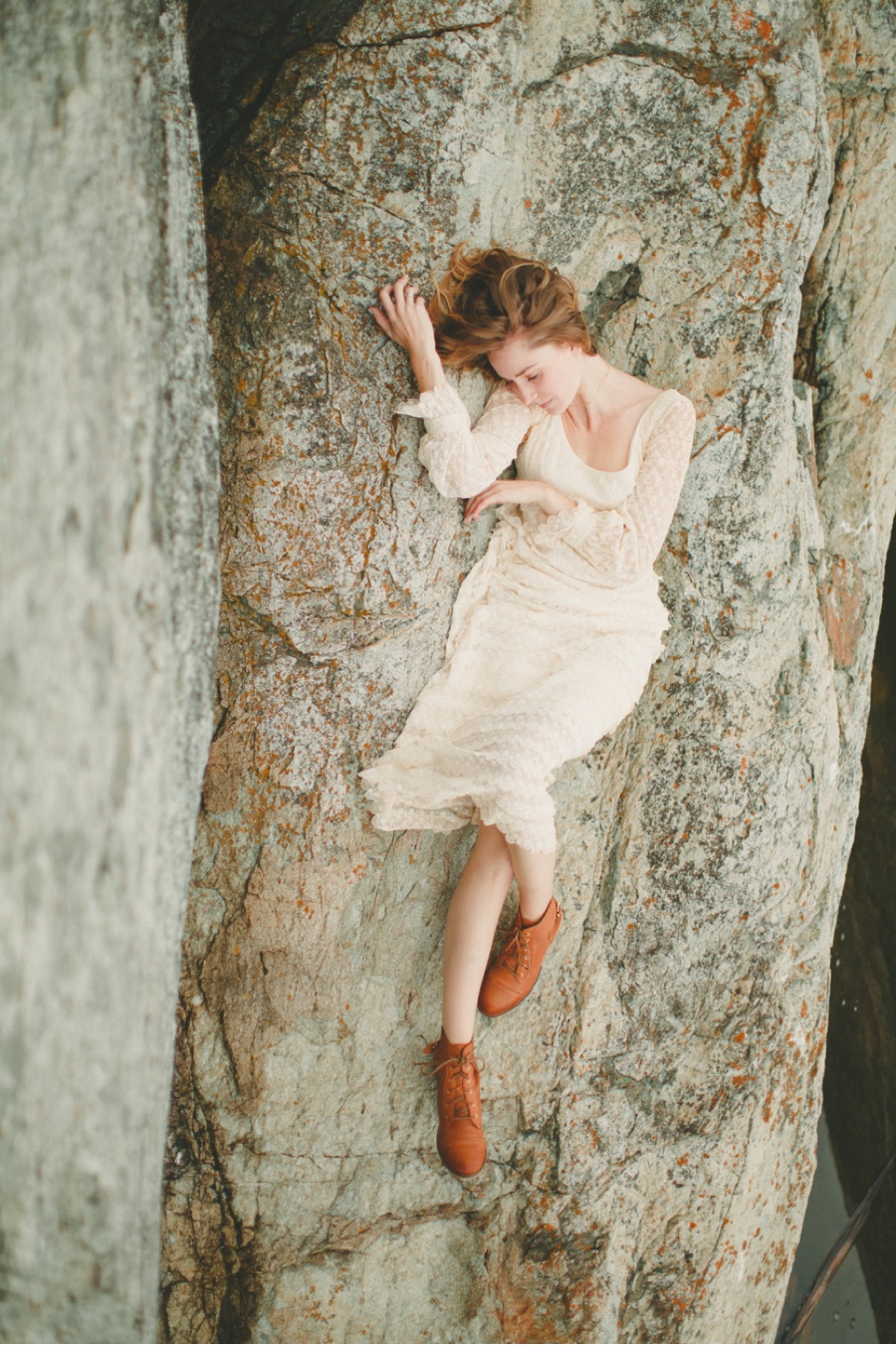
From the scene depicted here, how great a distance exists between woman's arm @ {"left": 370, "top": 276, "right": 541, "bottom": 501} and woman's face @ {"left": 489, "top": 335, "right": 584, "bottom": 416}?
16 centimetres

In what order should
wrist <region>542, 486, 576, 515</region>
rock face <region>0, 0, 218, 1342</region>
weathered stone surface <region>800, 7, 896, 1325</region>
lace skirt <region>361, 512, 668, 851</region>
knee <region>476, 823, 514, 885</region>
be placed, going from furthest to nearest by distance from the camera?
weathered stone surface <region>800, 7, 896, 1325</region> → wrist <region>542, 486, 576, 515</region> → knee <region>476, 823, 514, 885</region> → lace skirt <region>361, 512, 668, 851</region> → rock face <region>0, 0, 218, 1342</region>

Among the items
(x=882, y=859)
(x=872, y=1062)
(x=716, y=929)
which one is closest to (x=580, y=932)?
(x=716, y=929)

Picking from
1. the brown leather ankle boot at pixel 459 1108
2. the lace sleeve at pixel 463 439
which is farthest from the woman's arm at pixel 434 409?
the brown leather ankle boot at pixel 459 1108

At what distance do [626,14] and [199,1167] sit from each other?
3.55 meters

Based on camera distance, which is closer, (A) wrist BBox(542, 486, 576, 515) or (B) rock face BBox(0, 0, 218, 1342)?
(B) rock face BBox(0, 0, 218, 1342)

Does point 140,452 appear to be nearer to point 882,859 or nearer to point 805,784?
point 805,784

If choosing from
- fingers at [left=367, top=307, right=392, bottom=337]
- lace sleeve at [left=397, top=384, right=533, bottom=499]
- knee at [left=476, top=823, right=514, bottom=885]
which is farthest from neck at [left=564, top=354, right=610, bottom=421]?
knee at [left=476, top=823, right=514, bottom=885]

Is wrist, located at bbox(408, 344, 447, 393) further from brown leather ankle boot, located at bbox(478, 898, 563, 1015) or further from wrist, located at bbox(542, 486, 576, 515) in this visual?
brown leather ankle boot, located at bbox(478, 898, 563, 1015)

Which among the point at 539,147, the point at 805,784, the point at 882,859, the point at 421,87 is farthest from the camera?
the point at 882,859

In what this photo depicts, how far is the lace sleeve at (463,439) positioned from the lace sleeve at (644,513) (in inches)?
10.3

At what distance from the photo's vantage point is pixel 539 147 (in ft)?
7.87

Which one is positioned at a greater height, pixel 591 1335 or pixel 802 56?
pixel 802 56

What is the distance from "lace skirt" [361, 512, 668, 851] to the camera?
2229 mm

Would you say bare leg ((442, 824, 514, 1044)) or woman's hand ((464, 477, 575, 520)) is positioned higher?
woman's hand ((464, 477, 575, 520))
